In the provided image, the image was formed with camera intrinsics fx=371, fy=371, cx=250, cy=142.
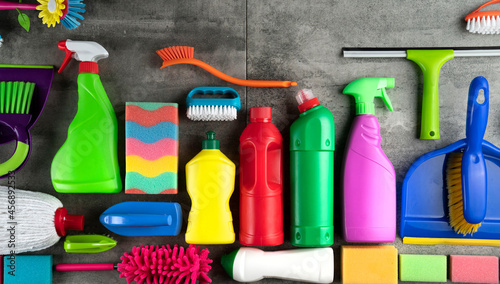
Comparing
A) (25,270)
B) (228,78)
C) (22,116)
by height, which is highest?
(228,78)

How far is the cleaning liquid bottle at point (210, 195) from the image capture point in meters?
0.91

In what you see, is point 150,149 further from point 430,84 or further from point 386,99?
point 430,84

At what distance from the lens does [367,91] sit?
37.5 inches

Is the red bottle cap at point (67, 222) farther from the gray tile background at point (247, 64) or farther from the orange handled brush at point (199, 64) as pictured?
the orange handled brush at point (199, 64)

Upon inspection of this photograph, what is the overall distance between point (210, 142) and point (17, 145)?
1.59 feet

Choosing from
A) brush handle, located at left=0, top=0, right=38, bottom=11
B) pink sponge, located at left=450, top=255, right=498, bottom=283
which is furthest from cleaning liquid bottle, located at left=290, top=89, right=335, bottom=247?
brush handle, located at left=0, top=0, right=38, bottom=11

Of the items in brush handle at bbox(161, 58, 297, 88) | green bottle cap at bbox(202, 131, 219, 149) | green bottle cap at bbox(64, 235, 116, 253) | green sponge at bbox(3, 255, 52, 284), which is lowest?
green sponge at bbox(3, 255, 52, 284)

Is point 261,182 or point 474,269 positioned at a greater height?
point 261,182

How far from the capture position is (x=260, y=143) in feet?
2.98

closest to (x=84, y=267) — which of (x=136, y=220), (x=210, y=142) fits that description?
(x=136, y=220)

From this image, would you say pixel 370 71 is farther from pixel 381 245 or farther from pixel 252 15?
pixel 381 245

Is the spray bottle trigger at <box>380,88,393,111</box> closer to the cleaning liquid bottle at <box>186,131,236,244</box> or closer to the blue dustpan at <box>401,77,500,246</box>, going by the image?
the blue dustpan at <box>401,77,500,246</box>

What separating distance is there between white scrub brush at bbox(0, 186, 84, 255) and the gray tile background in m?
0.05

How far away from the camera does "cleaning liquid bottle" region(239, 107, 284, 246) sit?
899 millimetres
